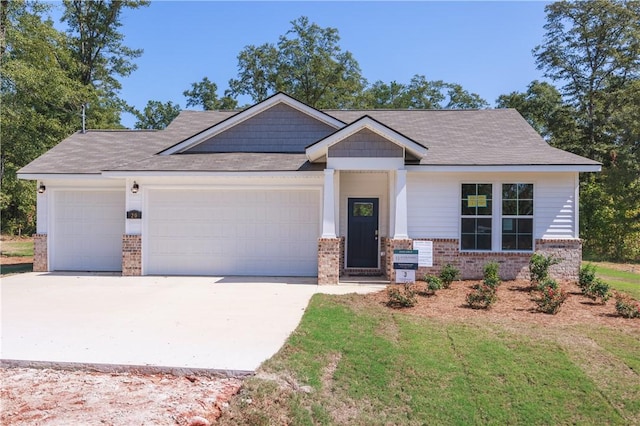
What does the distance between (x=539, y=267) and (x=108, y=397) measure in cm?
911

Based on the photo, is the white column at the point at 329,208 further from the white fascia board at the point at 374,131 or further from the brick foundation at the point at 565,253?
the brick foundation at the point at 565,253

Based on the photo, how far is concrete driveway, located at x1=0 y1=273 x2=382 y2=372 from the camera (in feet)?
16.5

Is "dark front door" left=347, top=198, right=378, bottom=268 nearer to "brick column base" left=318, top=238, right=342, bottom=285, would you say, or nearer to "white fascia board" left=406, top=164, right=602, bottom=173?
"brick column base" left=318, top=238, right=342, bottom=285

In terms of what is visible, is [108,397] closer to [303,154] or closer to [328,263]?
[328,263]

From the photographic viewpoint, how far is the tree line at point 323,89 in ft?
59.6

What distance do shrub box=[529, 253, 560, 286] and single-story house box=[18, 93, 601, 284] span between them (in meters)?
0.70

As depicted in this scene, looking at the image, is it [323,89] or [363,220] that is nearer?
[363,220]

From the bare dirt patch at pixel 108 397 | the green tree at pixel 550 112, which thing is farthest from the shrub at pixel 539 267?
the green tree at pixel 550 112

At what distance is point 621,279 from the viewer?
11.2m

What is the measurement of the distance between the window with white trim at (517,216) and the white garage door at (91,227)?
35.5ft

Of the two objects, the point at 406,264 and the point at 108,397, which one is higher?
the point at 406,264

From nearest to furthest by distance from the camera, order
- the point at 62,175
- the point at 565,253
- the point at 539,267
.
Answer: the point at 539,267, the point at 565,253, the point at 62,175

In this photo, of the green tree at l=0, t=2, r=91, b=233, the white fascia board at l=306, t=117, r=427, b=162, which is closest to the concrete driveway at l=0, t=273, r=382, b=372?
the white fascia board at l=306, t=117, r=427, b=162

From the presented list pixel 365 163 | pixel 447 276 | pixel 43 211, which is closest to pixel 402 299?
pixel 447 276
